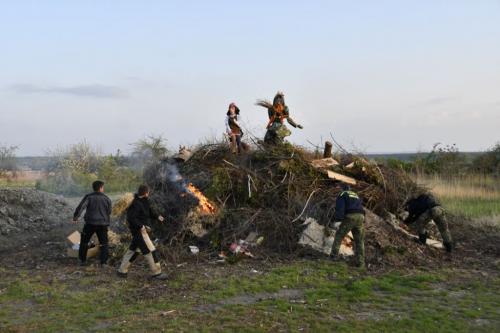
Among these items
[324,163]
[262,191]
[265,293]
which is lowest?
[265,293]

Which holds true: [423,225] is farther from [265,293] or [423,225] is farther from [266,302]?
[266,302]

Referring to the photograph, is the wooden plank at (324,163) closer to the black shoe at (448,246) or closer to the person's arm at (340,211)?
the person's arm at (340,211)

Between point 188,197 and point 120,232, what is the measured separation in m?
2.18

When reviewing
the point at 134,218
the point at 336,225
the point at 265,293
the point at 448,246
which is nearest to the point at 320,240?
the point at 336,225

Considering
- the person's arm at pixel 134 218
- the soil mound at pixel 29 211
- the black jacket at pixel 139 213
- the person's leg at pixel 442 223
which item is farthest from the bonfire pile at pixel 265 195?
the soil mound at pixel 29 211

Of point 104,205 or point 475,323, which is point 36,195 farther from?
point 475,323

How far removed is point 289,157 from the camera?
12.3m

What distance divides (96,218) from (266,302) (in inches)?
161

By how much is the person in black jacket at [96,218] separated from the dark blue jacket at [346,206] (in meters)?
4.34

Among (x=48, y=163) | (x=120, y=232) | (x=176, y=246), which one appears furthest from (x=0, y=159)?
(x=176, y=246)

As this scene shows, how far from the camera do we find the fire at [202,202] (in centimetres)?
1128

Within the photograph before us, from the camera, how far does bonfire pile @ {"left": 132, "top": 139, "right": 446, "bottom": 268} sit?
429 inches

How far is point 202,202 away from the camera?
11.4 metres

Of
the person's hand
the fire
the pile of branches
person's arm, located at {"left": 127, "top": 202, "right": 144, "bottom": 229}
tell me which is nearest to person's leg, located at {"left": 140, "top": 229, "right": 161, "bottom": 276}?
person's arm, located at {"left": 127, "top": 202, "right": 144, "bottom": 229}
